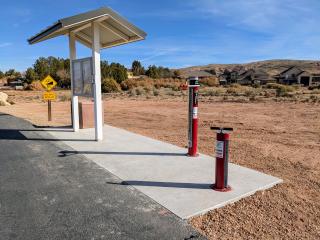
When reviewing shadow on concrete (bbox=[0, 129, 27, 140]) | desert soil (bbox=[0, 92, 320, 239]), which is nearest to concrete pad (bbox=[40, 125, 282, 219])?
desert soil (bbox=[0, 92, 320, 239])

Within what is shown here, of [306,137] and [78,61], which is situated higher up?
[78,61]

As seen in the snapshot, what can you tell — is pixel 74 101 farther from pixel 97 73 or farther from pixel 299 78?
pixel 299 78

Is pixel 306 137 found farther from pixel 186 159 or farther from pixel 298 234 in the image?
pixel 298 234

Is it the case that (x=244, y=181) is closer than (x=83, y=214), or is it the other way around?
(x=83, y=214)

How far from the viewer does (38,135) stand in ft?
34.6

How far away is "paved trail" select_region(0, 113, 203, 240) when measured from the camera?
13.1 feet

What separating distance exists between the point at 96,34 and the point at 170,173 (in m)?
4.66

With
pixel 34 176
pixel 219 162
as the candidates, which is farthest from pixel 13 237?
pixel 219 162

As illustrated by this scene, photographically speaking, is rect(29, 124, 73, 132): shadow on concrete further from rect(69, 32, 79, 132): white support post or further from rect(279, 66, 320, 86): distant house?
rect(279, 66, 320, 86): distant house

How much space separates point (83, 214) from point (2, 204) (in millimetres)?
1326

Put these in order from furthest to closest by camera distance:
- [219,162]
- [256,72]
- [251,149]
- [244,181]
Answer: [256,72] < [251,149] < [244,181] < [219,162]

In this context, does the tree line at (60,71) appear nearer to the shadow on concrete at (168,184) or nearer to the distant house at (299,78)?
the distant house at (299,78)

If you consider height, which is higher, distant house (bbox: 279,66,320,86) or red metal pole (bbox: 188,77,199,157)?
distant house (bbox: 279,66,320,86)

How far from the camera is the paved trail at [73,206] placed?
157 inches
